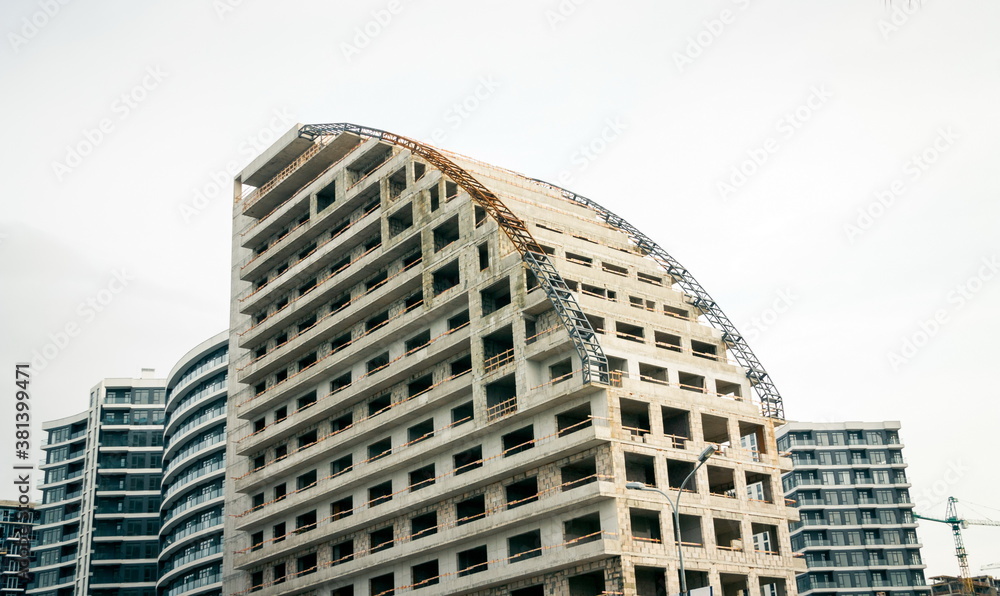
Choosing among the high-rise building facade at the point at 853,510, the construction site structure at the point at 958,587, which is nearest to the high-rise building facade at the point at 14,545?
the high-rise building facade at the point at 853,510

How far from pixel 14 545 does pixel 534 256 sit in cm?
12533

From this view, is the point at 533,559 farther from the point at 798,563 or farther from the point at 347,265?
the point at 347,265

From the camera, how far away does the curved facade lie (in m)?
105

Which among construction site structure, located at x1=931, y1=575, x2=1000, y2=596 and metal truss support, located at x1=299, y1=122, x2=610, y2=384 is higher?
metal truss support, located at x1=299, y1=122, x2=610, y2=384

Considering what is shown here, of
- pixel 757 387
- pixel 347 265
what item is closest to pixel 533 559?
pixel 757 387

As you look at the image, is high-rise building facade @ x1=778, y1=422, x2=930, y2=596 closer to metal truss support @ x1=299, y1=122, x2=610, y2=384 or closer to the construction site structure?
the construction site structure

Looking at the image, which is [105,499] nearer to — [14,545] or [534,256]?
[14,545]

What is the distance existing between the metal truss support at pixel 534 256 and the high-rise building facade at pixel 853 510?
282 ft

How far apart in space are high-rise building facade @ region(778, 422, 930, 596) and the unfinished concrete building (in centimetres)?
7783

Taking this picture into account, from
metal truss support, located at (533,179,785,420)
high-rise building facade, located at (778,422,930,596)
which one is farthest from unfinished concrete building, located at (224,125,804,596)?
high-rise building facade, located at (778,422,930,596)

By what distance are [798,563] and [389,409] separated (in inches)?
1125

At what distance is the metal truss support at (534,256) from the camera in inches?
2325

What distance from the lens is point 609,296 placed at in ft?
225

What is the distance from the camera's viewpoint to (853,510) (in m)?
141
